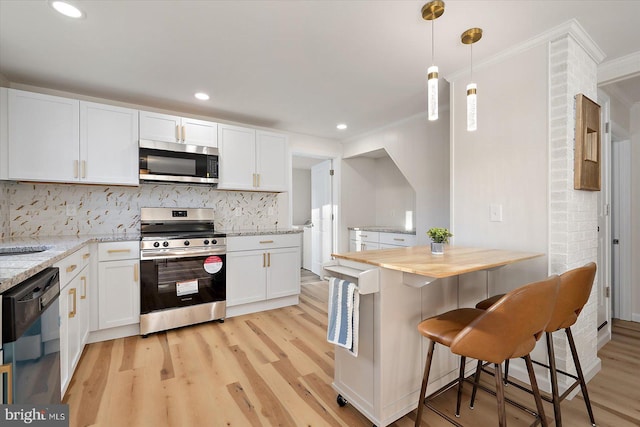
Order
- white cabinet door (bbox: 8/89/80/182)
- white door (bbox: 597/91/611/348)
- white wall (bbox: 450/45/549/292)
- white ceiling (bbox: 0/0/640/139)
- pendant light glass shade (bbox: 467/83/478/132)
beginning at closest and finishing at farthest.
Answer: pendant light glass shade (bbox: 467/83/478/132)
white ceiling (bbox: 0/0/640/139)
white wall (bbox: 450/45/549/292)
white cabinet door (bbox: 8/89/80/182)
white door (bbox: 597/91/611/348)

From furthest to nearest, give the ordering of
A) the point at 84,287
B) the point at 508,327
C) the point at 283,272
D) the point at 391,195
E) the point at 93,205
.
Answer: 1. the point at 391,195
2. the point at 283,272
3. the point at 93,205
4. the point at 84,287
5. the point at 508,327

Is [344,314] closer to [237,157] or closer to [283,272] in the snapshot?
[283,272]

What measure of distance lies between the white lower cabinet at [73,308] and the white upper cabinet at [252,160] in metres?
1.52

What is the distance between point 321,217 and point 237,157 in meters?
2.16

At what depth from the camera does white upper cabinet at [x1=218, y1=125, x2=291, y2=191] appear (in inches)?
134

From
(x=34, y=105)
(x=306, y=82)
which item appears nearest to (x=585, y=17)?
(x=306, y=82)

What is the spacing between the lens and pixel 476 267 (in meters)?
1.41

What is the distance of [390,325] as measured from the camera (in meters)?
1.60

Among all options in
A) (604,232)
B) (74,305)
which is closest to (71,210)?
(74,305)

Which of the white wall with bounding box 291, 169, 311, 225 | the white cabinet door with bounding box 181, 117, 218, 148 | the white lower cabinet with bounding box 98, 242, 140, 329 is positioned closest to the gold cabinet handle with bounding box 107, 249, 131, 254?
the white lower cabinet with bounding box 98, 242, 140, 329

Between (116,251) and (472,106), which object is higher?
(472,106)

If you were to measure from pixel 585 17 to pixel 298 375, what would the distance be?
9.71 ft

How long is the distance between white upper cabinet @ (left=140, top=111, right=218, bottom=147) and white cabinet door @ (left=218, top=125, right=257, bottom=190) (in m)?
0.12

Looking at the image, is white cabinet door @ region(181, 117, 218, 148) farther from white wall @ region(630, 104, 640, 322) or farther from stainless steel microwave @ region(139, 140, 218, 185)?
white wall @ region(630, 104, 640, 322)
